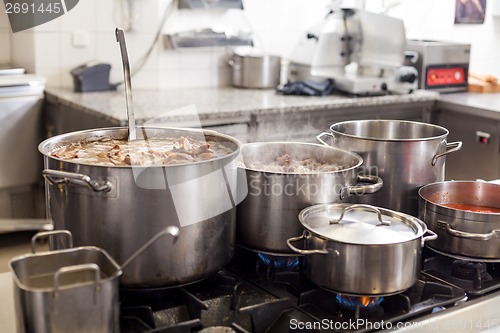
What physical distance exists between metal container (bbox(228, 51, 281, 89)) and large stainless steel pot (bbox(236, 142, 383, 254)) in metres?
2.88

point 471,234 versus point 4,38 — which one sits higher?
point 4,38

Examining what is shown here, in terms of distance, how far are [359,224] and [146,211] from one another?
1.57 ft

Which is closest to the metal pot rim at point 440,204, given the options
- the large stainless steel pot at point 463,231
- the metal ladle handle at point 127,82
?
the large stainless steel pot at point 463,231

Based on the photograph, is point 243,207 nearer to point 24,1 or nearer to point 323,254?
point 323,254

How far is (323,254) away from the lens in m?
1.33

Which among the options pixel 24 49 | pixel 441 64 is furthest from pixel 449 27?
pixel 24 49

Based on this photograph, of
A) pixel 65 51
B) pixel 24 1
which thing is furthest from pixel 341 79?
pixel 24 1

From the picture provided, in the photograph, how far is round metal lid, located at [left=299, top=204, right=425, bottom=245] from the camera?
1.33m

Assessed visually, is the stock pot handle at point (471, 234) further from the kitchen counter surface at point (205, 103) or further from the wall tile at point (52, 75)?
the wall tile at point (52, 75)

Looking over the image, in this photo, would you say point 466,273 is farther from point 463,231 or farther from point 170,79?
point 170,79

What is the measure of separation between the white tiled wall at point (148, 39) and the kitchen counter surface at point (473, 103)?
116cm

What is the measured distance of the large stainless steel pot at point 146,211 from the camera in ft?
4.12

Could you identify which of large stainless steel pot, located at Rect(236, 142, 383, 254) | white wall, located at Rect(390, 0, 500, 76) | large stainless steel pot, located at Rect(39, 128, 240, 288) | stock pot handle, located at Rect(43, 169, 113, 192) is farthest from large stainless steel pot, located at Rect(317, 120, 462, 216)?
white wall, located at Rect(390, 0, 500, 76)

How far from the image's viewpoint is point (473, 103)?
13.6 feet
